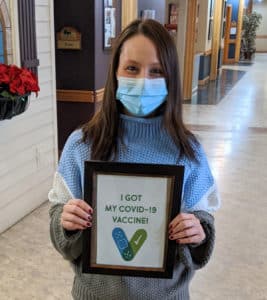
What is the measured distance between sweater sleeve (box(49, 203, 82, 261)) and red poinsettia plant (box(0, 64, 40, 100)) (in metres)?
1.53

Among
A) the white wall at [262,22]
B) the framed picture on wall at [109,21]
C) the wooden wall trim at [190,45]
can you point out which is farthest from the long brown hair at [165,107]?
the white wall at [262,22]

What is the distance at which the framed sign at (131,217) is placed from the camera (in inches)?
40.4

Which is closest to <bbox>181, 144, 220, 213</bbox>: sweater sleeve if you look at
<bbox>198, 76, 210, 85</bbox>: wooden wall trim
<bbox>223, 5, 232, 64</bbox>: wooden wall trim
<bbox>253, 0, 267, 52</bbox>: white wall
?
<bbox>198, 76, 210, 85</bbox>: wooden wall trim

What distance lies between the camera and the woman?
3.61 ft

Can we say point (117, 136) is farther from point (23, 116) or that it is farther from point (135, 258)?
point (23, 116)

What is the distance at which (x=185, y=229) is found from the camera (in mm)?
1038

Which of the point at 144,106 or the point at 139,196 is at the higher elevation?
the point at 144,106

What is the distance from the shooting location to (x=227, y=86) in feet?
36.0

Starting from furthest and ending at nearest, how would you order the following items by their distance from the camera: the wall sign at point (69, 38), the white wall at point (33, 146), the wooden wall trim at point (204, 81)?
the wooden wall trim at point (204, 81)
the wall sign at point (69, 38)
the white wall at point (33, 146)

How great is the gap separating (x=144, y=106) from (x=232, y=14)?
16387mm

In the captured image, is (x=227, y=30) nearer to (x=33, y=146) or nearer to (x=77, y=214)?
(x=33, y=146)

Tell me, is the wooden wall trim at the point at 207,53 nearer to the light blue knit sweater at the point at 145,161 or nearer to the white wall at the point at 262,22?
the light blue knit sweater at the point at 145,161

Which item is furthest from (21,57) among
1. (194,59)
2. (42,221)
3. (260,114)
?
(194,59)

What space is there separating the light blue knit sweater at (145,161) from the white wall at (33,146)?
1958mm
